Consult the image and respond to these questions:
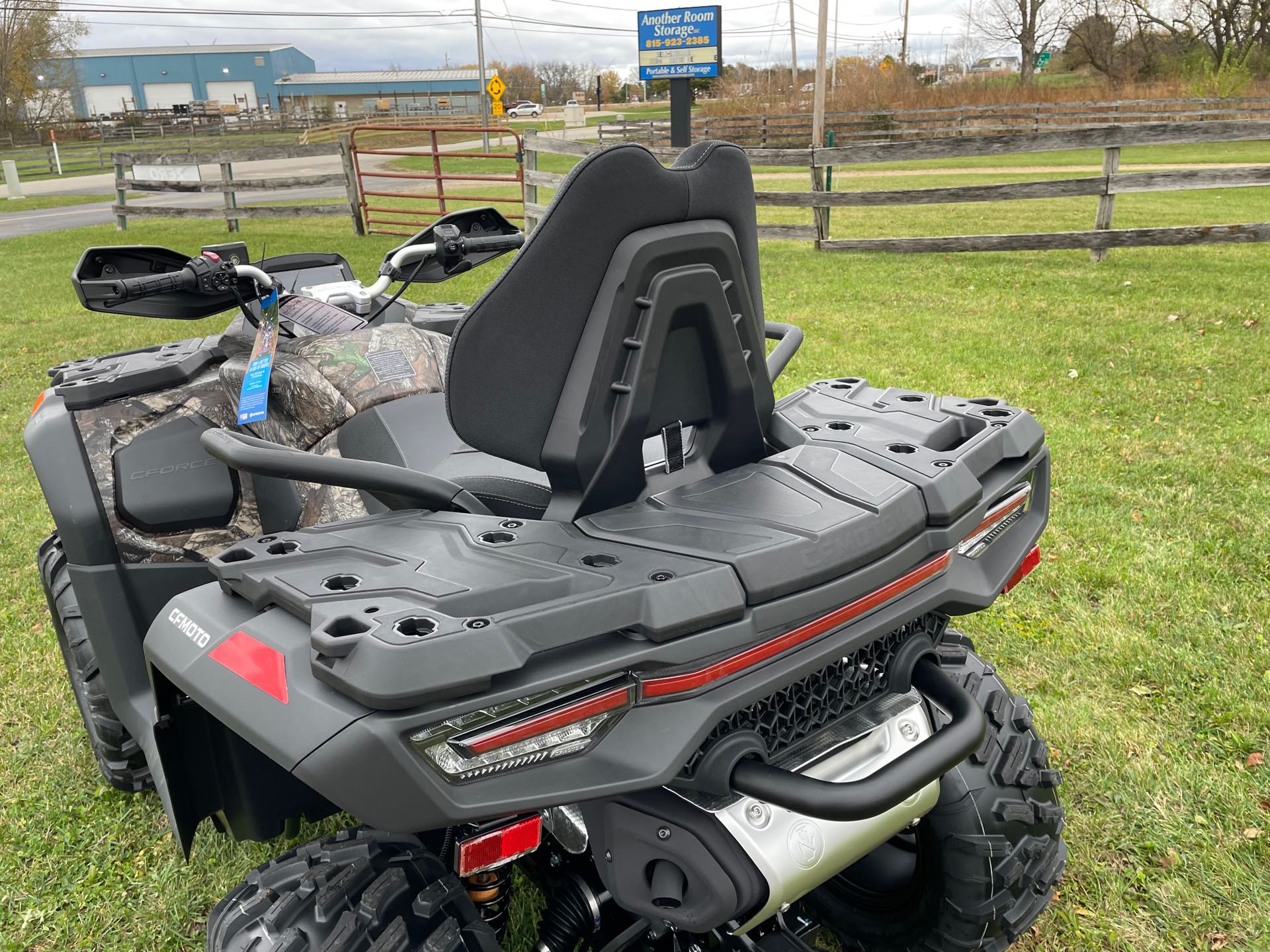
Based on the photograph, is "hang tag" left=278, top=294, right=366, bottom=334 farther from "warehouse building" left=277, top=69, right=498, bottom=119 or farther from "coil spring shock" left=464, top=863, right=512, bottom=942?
"warehouse building" left=277, top=69, right=498, bottom=119

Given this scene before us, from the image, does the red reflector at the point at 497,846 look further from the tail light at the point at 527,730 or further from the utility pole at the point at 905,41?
the utility pole at the point at 905,41

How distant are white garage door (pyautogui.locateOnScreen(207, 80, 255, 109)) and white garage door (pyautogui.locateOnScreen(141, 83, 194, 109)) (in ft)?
5.25

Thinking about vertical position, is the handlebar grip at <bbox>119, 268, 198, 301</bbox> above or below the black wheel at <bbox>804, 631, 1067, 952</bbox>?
above

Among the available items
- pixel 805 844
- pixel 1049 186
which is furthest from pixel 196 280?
pixel 1049 186

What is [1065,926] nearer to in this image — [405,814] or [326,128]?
[405,814]

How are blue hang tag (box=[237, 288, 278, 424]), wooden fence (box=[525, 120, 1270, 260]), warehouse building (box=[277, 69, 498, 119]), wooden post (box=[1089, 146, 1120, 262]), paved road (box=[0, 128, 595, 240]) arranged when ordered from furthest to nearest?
1. warehouse building (box=[277, 69, 498, 119])
2. paved road (box=[0, 128, 595, 240])
3. wooden post (box=[1089, 146, 1120, 262])
4. wooden fence (box=[525, 120, 1270, 260])
5. blue hang tag (box=[237, 288, 278, 424])

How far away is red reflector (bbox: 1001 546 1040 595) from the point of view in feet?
6.23

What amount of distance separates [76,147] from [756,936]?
150 feet

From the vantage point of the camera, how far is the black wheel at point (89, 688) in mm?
2662

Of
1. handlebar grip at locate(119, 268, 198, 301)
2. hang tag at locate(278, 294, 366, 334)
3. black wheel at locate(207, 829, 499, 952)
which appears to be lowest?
black wheel at locate(207, 829, 499, 952)

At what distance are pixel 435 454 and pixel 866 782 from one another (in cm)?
112

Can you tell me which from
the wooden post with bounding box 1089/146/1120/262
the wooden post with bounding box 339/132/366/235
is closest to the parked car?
the wooden post with bounding box 339/132/366/235

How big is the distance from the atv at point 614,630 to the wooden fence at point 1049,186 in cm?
866

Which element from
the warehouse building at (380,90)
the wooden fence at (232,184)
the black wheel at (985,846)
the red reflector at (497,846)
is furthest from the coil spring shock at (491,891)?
the warehouse building at (380,90)
